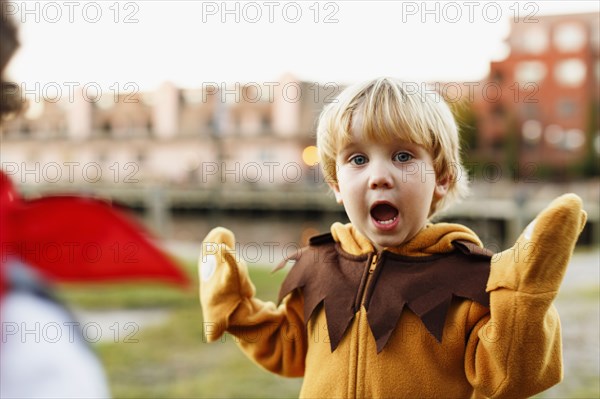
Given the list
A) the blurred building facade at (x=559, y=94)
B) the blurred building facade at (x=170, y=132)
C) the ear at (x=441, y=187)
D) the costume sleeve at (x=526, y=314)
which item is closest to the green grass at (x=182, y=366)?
the ear at (x=441, y=187)

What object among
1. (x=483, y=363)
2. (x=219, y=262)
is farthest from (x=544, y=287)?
(x=219, y=262)

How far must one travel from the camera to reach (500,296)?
120 cm

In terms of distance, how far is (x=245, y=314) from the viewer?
148cm

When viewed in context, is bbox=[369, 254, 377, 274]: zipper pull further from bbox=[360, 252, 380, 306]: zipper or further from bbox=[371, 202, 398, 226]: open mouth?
bbox=[371, 202, 398, 226]: open mouth

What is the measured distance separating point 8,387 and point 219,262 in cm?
88

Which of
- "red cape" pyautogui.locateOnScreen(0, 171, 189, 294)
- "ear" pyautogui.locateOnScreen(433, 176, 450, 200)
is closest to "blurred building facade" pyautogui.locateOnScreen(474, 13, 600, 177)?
"ear" pyautogui.locateOnScreen(433, 176, 450, 200)

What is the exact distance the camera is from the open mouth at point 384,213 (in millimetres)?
1344

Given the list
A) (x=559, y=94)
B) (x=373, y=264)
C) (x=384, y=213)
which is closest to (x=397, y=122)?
(x=384, y=213)

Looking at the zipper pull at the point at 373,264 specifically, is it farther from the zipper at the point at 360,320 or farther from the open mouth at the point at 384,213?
the open mouth at the point at 384,213

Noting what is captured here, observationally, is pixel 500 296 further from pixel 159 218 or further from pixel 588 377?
pixel 159 218

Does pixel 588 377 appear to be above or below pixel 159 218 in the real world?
above

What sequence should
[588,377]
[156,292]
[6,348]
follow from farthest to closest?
1. [156,292]
2. [588,377]
3. [6,348]

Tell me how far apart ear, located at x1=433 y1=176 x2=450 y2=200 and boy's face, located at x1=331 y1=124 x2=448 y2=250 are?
38 mm

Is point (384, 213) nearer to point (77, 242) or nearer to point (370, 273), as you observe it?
point (370, 273)
